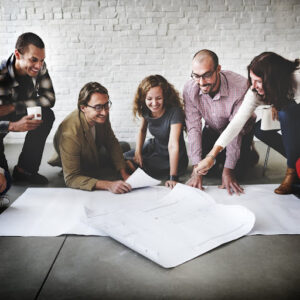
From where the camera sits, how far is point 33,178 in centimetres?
232

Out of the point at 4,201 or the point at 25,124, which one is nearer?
the point at 4,201

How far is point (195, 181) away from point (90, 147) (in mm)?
708

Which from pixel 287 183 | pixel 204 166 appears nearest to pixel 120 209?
pixel 204 166

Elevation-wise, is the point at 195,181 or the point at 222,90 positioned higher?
the point at 222,90

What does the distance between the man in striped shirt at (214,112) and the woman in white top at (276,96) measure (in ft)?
0.14

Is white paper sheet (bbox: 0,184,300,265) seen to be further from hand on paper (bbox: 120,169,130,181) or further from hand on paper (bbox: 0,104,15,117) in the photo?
hand on paper (bbox: 0,104,15,117)

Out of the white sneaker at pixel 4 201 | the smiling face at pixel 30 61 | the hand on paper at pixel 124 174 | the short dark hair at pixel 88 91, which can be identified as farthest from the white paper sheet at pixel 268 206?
the smiling face at pixel 30 61

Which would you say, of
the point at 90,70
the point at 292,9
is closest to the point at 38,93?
the point at 90,70

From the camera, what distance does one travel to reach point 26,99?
7.15 ft

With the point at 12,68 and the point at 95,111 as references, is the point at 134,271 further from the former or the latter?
the point at 12,68

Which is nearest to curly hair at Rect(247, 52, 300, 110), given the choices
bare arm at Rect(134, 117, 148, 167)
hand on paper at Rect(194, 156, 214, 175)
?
hand on paper at Rect(194, 156, 214, 175)

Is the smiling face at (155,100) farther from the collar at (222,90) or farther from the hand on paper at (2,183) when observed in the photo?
the hand on paper at (2,183)

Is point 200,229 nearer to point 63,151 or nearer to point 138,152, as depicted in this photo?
point 138,152

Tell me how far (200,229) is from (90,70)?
1192mm
